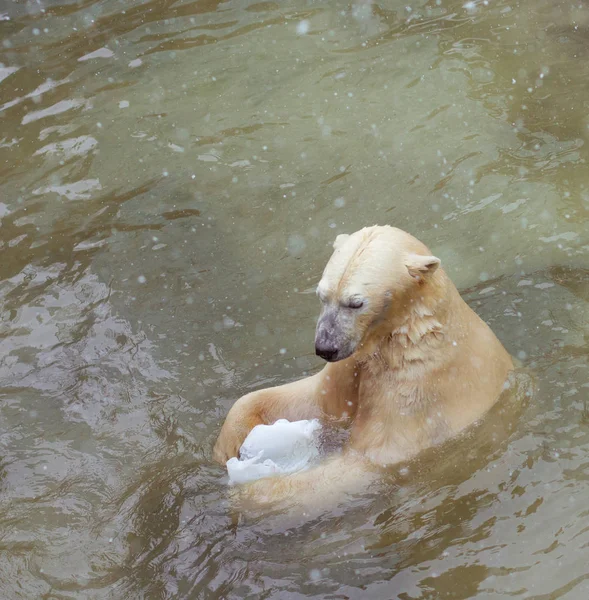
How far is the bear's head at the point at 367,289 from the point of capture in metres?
4.15

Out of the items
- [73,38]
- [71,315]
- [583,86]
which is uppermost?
[73,38]

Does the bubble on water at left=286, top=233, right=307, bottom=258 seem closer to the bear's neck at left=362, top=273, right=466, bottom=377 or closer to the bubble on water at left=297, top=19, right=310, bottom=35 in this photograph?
the bear's neck at left=362, top=273, right=466, bottom=377

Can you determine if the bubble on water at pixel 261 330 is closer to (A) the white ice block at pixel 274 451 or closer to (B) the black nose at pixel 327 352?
(A) the white ice block at pixel 274 451

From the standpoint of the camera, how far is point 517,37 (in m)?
8.93

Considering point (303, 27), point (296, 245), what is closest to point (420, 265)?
point (296, 245)

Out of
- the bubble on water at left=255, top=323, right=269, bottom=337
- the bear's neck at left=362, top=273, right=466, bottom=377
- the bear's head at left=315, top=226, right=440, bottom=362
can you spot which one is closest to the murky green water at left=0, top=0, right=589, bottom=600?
the bubble on water at left=255, top=323, right=269, bottom=337

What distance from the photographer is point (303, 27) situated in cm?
941

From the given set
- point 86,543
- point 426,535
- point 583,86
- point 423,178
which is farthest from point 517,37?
point 86,543

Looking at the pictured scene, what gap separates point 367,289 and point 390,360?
0.45m

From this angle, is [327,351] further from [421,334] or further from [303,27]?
[303,27]

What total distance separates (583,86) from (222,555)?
Answer: 5907 mm

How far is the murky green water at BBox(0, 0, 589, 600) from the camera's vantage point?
4.47 m

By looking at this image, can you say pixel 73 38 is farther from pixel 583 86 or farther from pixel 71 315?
pixel 583 86

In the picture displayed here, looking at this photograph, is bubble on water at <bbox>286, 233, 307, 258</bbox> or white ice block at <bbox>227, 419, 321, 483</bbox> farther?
bubble on water at <bbox>286, 233, 307, 258</bbox>
